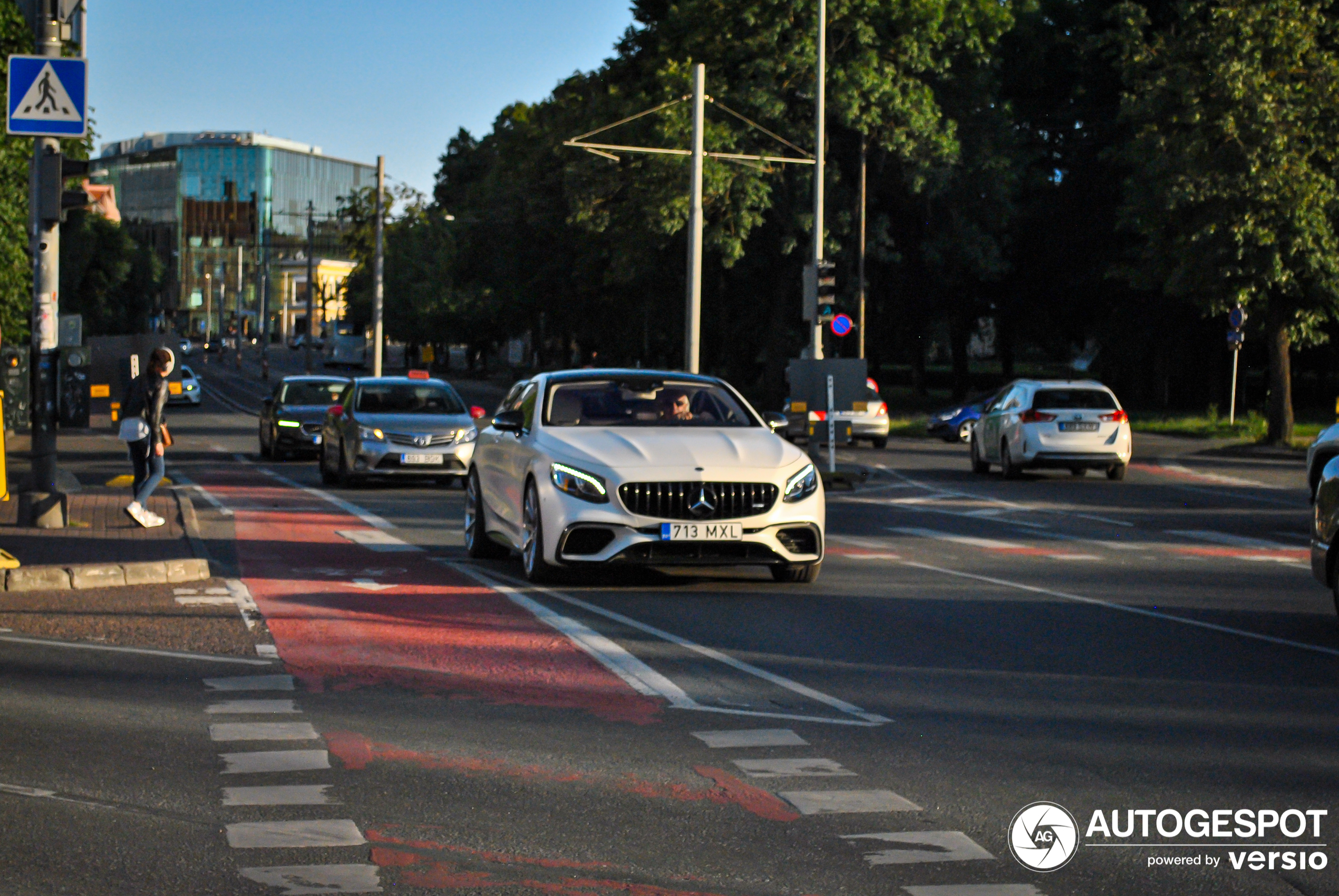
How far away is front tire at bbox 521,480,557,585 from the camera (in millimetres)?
12008

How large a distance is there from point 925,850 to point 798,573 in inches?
284

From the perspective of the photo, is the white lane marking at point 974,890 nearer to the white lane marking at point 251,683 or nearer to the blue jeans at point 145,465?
the white lane marking at point 251,683

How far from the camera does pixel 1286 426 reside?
3688 centimetres

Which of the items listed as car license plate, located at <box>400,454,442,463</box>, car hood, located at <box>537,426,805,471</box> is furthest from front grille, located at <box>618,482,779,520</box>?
car license plate, located at <box>400,454,442,463</box>

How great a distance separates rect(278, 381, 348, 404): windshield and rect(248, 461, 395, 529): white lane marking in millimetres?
3758

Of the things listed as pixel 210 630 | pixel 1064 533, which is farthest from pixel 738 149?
pixel 210 630

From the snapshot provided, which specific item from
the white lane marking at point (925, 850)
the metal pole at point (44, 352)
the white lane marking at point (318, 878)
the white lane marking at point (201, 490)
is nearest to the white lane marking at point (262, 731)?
the white lane marking at point (318, 878)

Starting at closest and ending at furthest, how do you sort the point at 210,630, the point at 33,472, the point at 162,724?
the point at 162,724, the point at 210,630, the point at 33,472

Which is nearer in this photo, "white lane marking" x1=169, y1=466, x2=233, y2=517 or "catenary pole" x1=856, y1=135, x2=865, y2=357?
"white lane marking" x1=169, y1=466, x2=233, y2=517

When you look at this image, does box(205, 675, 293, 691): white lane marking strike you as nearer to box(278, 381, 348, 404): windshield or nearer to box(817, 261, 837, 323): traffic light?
box(817, 261, 837, 323): traffic light

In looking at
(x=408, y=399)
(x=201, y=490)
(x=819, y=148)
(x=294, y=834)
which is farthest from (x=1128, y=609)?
(x=819, y=148)

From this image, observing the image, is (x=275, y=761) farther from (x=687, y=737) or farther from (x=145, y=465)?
(x=145, y=465)

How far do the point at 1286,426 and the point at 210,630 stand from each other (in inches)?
1220

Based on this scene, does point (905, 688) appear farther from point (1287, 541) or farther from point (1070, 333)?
point (1070, 333)
